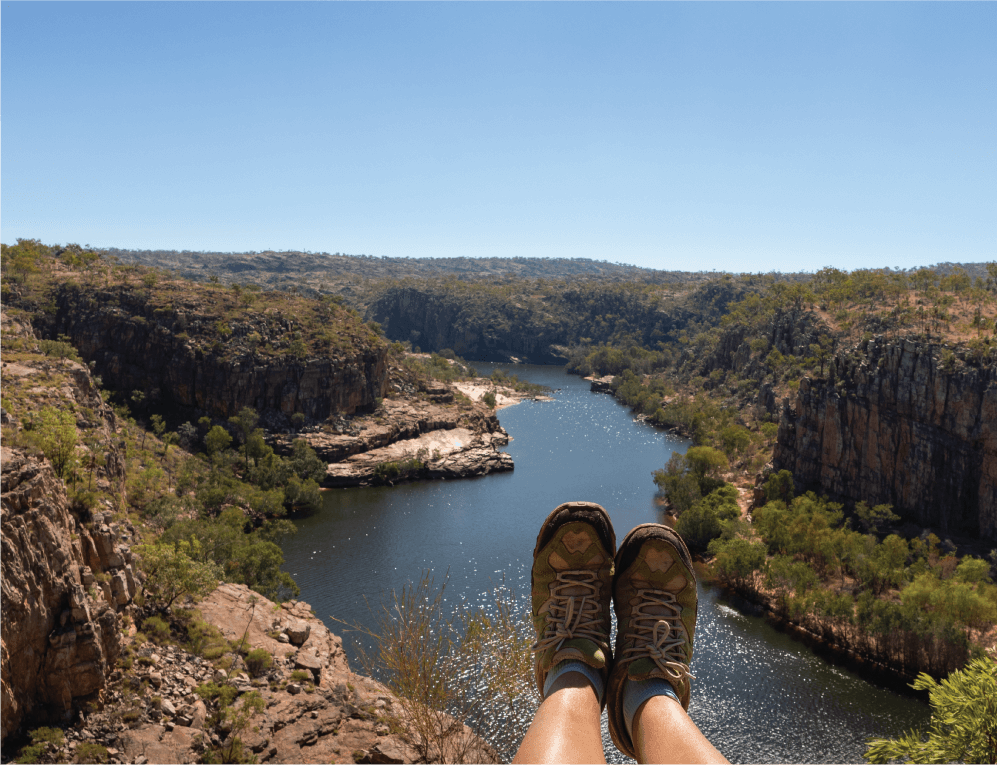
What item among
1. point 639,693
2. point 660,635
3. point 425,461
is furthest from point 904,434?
point 639,693

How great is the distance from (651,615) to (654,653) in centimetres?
56

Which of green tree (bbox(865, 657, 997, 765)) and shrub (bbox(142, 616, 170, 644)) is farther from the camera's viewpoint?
shrub (bbox(142, 616, 170, 644))

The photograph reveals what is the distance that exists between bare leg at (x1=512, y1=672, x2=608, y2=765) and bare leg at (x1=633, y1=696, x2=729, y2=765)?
0.34m

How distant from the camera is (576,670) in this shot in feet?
17.7

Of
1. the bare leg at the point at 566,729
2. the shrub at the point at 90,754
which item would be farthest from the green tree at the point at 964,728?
the shrub at the point at 90,754

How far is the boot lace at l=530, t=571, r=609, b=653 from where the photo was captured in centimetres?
586

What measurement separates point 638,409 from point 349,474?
4442 centimetres

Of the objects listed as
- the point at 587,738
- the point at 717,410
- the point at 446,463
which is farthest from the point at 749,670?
the point at 717,410

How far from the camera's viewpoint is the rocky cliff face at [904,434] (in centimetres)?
3719

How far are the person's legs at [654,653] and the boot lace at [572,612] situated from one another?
0.82 feet

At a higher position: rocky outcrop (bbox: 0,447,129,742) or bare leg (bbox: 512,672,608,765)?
bare leg (bbox: 512,672,608,765)

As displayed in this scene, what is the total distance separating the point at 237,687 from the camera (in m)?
14.8

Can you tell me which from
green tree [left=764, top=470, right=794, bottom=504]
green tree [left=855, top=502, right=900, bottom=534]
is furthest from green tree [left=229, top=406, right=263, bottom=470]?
green tree [left=855, top=502, right=900, bottom=534]

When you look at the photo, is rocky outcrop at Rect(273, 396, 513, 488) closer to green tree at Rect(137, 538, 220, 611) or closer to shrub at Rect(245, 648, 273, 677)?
green tree at Rect(137, 538, 220, 611)
